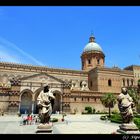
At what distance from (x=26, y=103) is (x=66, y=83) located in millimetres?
10512

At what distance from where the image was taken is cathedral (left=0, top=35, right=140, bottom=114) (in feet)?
143

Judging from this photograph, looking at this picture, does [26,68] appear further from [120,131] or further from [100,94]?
[120,131]

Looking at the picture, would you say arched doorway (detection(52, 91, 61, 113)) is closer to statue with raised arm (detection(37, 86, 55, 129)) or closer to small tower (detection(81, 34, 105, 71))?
small tower (detection(81, 34, 105, 71))

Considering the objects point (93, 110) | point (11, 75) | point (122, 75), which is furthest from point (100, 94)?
point (11, 75)

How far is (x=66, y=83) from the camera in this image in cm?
4822

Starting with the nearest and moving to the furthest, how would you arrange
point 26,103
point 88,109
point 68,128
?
point 68,128
point 26,103
point 88,109

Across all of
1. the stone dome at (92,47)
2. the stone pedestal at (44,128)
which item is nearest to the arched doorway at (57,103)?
the stone dome at (92,47)

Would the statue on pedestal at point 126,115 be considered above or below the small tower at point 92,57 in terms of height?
below

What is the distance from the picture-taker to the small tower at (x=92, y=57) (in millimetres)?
62531

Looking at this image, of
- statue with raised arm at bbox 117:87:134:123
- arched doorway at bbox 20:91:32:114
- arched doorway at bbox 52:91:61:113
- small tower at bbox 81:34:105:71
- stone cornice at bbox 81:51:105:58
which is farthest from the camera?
stone cornice at bbox 81:51:105:58

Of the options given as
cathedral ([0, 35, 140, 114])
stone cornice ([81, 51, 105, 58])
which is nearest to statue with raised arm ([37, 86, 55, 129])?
cathedral ([0, 35, 140, 114])

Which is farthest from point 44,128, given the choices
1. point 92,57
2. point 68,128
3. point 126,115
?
point 92,57

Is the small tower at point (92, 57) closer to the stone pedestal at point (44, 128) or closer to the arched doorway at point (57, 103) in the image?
the arched doorway at point (57, 103)

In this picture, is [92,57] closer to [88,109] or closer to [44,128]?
[88,109]
